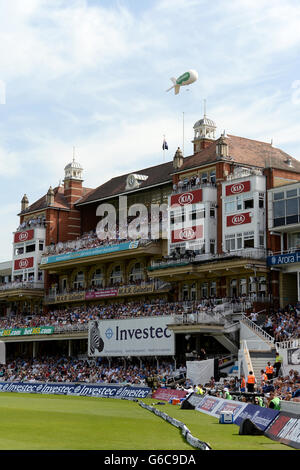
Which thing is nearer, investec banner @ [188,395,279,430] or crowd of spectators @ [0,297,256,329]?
investec banner @ [188,395,279,430]

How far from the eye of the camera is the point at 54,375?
208 ft

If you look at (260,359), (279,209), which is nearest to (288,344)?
(260,359)

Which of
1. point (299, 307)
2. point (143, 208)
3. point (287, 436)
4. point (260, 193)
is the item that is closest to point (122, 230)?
point (143, 208)

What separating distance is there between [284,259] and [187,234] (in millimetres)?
10028

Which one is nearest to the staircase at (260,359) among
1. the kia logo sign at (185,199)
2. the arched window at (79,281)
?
the kia logo sign at (185,199)

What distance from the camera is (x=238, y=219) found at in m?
55.8

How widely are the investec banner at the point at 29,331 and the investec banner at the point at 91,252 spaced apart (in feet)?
23.0

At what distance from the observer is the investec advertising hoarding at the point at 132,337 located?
5403cm

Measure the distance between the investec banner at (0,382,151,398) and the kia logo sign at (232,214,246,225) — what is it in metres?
15.6

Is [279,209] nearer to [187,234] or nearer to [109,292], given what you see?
[187,234]

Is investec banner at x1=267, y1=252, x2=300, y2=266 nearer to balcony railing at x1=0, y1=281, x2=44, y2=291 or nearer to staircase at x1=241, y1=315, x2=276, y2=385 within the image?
staircase at x1=241, y1=315, x2=276, y2=385

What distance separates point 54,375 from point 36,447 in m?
45.6

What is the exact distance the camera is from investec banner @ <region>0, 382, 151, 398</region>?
45.4m

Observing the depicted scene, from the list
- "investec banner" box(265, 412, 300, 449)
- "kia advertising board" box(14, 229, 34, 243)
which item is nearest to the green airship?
"kia advertising board" box(14, 229, 34, 243)
